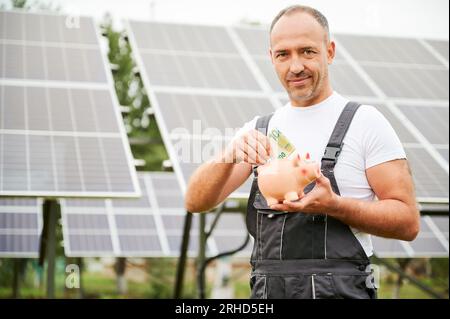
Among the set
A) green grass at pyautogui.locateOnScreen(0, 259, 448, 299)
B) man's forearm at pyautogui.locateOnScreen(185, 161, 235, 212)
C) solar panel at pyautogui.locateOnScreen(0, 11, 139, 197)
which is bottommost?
man's forearm at pyautogui.locateOnScreen(185, 161, 235, 212)

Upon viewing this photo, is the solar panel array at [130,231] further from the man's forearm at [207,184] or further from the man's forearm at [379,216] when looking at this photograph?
the man's forearm at [379,216]

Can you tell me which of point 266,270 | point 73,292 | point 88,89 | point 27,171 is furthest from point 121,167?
point 73,292

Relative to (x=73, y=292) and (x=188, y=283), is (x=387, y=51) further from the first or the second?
(x=188, y=283)

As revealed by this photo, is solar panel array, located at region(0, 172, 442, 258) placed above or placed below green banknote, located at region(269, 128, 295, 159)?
above

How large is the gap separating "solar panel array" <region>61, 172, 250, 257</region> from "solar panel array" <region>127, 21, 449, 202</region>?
2972 mm

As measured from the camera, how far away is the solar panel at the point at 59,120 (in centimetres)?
618

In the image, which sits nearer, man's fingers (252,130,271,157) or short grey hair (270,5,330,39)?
man's fingers (252,130,271,157)

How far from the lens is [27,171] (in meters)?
6.22

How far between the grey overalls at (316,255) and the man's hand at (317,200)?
0.19 meters

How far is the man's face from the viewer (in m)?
2.85

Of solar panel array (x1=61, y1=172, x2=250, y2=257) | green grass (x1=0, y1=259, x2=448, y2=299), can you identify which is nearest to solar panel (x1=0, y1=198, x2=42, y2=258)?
solar panel array (x1=61, y1=172, x2=250, y2=257)

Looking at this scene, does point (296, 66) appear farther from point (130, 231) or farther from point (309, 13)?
point (130, 231)

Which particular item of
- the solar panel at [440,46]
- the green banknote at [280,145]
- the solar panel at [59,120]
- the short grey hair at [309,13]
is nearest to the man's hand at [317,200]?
the green banknote at [280,145]

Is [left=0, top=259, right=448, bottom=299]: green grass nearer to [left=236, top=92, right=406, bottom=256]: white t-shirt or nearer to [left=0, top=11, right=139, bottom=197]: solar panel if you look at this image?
[left=0, top=11, right=139, bottom=197]: solar panel
